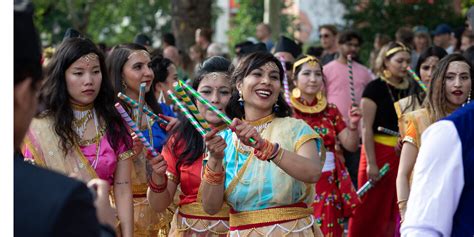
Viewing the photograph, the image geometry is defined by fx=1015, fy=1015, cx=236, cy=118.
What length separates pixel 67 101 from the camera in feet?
18.9

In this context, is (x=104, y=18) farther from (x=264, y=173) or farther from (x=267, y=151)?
(x=267, y=151)

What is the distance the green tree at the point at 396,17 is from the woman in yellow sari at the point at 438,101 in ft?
39.1

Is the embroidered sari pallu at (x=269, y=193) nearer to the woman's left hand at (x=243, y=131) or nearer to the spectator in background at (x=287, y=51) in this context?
the woman's left hand at (x=243, y=131)

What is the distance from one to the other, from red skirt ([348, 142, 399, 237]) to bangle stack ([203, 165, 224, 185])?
4168mm

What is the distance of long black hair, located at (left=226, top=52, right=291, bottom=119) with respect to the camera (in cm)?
583

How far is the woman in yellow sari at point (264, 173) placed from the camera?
5488 mm

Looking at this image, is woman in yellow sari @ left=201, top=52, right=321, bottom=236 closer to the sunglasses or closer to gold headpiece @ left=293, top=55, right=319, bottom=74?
gold headpiece @ left=293, top=55, right=319, bottom=74

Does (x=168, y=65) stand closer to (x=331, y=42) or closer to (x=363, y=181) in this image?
(x=363, y=181)

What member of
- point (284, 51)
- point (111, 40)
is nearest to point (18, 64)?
point (284, 51)

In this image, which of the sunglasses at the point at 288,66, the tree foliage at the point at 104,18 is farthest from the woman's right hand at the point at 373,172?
the tree foliage at the point at 104,18

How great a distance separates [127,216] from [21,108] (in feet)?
9.98

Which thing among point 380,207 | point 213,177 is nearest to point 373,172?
point 380,207

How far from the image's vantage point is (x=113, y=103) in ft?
19.4

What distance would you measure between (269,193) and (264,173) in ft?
0.37
